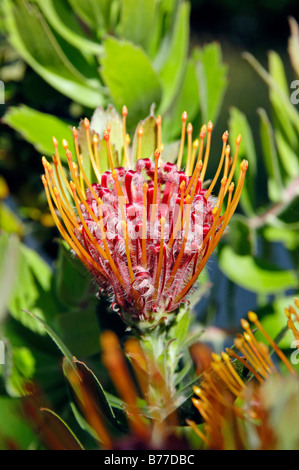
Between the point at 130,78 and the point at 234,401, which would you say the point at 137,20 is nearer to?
the point at 130,78

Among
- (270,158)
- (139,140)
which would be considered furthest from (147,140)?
(270,158)

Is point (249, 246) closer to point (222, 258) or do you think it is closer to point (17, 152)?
point (222, 258)

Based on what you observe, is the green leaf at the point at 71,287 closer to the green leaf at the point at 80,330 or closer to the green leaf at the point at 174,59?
the green leaf at the point at 80,330

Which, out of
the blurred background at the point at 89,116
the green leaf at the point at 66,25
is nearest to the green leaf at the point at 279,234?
the blurred background at the point at 89,116

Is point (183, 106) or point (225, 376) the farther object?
point (183, 106)

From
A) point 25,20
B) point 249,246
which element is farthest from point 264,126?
point 25,20
